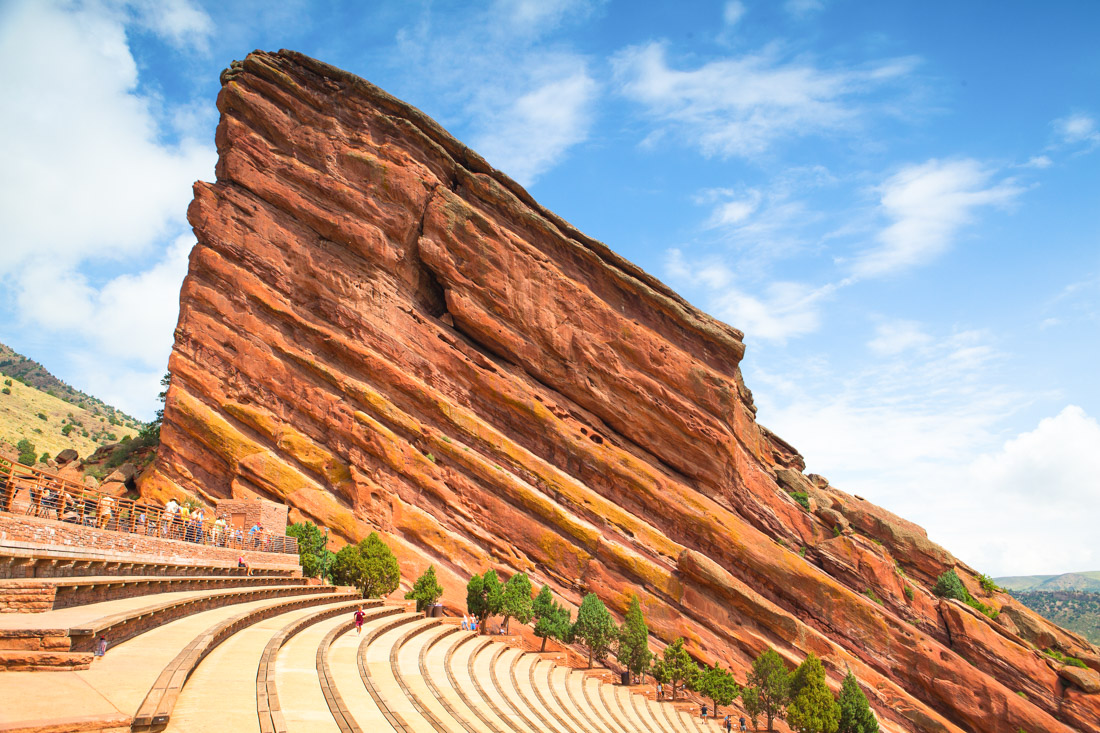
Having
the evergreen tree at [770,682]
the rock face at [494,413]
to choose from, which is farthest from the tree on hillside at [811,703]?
the rock face at [494,413]

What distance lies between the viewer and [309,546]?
96.6ft

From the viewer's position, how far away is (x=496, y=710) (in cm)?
1505

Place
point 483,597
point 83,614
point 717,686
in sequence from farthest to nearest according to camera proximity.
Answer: point 717,686 → point 483,597 → point 83,614

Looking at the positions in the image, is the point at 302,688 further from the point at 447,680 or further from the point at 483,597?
the point at 483,597

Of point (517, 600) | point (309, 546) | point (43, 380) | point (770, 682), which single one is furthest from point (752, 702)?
point (43, 380)

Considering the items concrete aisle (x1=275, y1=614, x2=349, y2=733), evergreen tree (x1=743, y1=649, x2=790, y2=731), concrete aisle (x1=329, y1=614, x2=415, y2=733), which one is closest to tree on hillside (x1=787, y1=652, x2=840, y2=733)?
evergreen tree (x1=743, y1=649, x2=790, y2=731)

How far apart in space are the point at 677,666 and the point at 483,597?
10241 mm

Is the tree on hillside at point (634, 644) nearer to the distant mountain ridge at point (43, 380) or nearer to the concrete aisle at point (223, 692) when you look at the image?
the concrete aisle at point (223, 692)

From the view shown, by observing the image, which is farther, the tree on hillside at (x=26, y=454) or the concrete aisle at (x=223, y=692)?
the tree on hillside at (x=26, y=454)

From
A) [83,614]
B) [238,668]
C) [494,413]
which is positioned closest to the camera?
[83,614]

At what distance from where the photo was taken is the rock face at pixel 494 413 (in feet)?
112

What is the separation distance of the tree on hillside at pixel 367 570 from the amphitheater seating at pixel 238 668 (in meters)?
3.84

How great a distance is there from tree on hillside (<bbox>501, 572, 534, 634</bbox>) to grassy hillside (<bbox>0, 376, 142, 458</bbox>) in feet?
168

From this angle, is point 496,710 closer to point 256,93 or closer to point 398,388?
point 398,388
